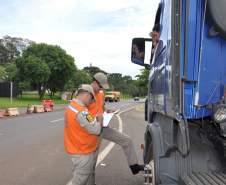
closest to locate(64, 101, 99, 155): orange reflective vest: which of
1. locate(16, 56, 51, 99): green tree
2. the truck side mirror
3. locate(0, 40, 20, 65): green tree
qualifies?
the truck side mirror

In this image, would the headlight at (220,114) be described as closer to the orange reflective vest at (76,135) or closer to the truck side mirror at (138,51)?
the orange reflective vest at (76,135)

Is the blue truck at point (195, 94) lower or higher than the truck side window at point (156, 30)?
lower

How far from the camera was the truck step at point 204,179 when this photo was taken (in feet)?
12.4

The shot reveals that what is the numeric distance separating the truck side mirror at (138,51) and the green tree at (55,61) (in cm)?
5998

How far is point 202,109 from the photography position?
3953 mm

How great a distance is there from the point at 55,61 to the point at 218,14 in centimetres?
6393

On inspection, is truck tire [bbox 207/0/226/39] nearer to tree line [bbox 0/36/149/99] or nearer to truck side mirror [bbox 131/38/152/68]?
truck side mirror [bbox 131/38/152/68]

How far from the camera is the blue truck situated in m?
3.90

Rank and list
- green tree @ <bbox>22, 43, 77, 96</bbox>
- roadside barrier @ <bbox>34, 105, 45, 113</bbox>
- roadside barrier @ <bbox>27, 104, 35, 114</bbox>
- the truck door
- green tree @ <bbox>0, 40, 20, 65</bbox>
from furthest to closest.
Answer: green tree @ <bbox>0, 40, 20, 65</bbox>, green tree @ <bbox>22, 43, 77, 96</bbox>, roadside barrier @ <bbox>34, 105, 45, 113</bbox>, roadside barrier @ <bbox>27, 104, 35, 114</bbox>, the truck door

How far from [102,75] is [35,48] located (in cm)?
6348

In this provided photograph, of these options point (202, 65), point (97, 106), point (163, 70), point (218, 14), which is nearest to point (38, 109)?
point (97, 106)

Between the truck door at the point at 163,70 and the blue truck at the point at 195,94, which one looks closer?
the blue truck at the point at 195,94

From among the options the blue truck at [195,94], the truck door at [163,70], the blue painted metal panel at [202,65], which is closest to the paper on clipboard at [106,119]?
the truck door at [163,70]

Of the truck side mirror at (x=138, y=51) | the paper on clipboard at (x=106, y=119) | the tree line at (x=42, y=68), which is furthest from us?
the tree line at (x=42, y=68)
